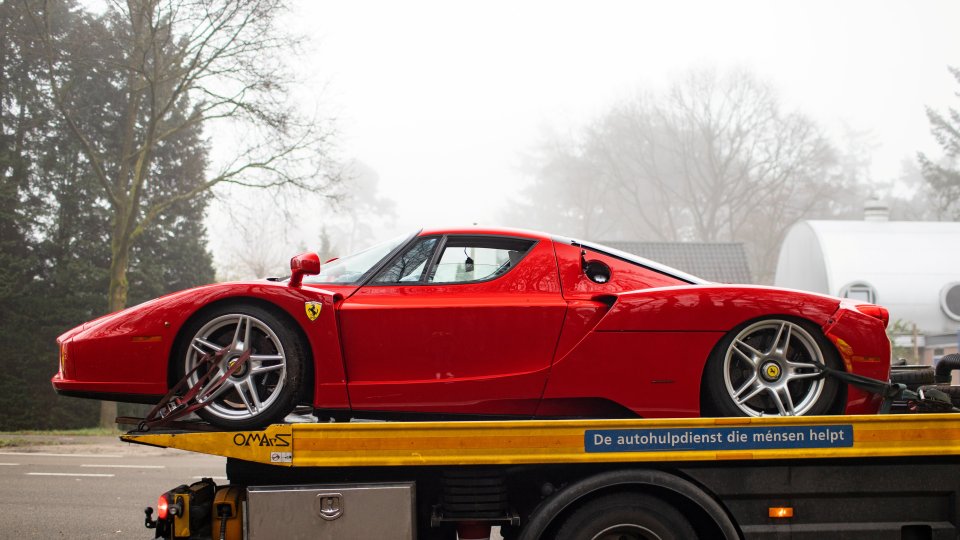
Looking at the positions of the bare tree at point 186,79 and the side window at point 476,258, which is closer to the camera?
the side window at point 476,258

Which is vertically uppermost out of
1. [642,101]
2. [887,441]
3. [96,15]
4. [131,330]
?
[642,101]

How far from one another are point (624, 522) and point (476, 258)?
59.0 inches

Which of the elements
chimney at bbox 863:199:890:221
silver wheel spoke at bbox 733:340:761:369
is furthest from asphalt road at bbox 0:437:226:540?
chimney at bbox 863:199:890:221

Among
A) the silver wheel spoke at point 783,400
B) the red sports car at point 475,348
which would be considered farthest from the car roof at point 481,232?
the silver wheel spoke at point 783,400

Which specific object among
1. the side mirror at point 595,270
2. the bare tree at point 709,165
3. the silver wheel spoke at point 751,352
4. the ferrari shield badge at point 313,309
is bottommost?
the silver wheel spoke at point 751,352

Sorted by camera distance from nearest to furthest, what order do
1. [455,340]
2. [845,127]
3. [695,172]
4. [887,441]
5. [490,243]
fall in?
[887,441] → [455,340] → [490,243] → [695,172] → [845,127]

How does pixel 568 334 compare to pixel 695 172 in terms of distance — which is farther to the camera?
pixel 695 172

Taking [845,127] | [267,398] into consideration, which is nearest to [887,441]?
[267,398]

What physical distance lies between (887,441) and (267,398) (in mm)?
2945

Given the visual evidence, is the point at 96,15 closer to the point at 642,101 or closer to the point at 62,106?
the point at 62,106

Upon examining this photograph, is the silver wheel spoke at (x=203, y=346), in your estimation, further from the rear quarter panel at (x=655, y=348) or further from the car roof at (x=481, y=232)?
the rear quarter panel at (x=655, y=348)

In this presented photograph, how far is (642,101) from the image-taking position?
174 feet

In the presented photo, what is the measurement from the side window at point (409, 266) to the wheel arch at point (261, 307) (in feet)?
1.53

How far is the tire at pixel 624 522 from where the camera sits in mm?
3871
